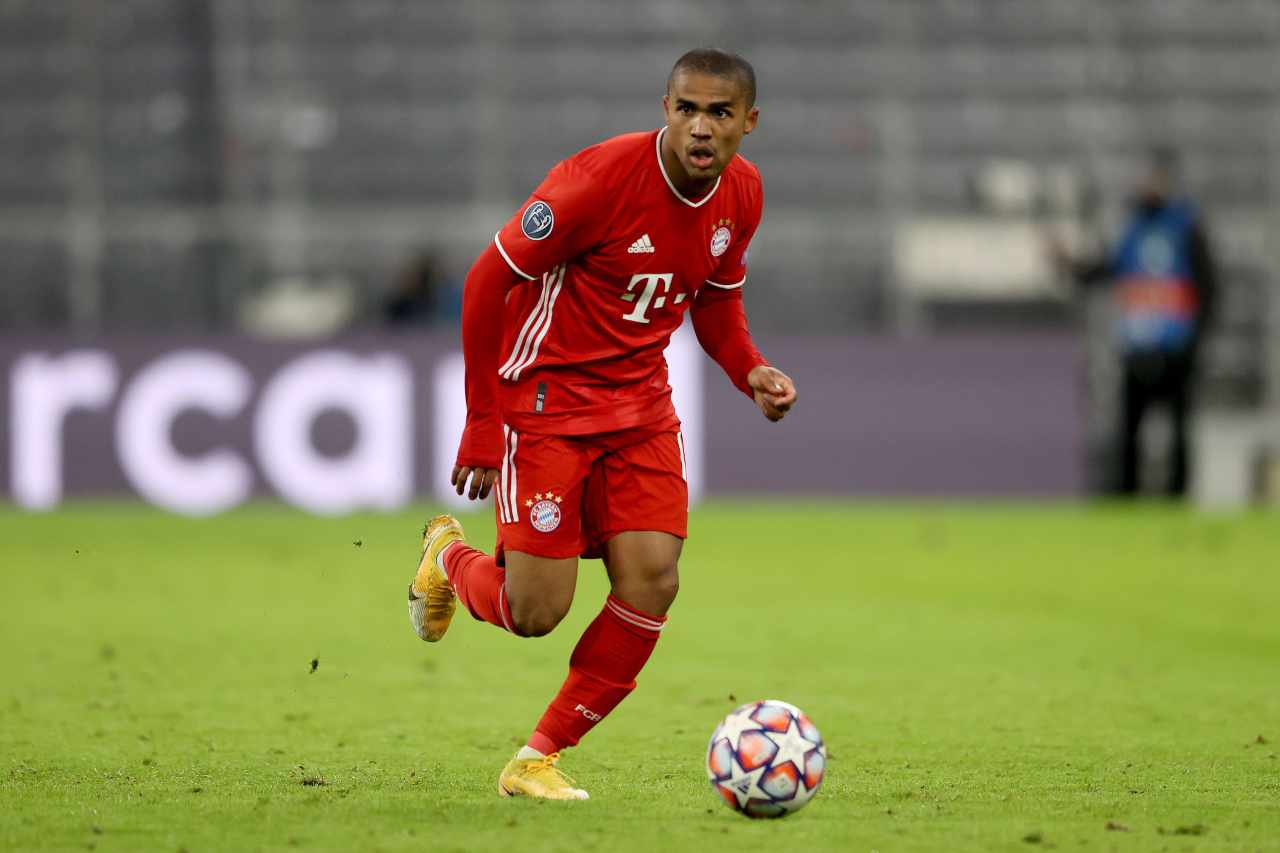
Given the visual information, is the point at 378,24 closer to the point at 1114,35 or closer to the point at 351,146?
the point at 351,146

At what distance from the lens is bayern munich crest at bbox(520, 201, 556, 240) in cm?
541

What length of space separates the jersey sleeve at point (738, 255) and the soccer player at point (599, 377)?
29 millimetres

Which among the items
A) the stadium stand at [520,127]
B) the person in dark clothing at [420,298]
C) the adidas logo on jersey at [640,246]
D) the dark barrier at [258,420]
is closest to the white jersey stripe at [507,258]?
the adidas logo on jersey at [640,246]

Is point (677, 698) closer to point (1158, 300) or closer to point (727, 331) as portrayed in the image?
point (727, 331)

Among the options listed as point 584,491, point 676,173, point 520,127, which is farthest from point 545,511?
point 520,127

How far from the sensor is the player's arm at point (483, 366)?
5.48 meters

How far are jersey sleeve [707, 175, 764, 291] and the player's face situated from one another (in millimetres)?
334

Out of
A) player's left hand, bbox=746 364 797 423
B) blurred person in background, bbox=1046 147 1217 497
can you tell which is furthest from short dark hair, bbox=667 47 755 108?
blurred person in background, bbox=1046 147 1217 497

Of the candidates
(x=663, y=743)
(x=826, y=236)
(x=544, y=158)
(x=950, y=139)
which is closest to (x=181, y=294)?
(x=544, y=158)

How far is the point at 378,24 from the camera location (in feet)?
63.8

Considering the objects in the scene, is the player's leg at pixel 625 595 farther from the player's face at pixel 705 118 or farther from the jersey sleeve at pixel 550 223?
the player's face at pixel 705 118

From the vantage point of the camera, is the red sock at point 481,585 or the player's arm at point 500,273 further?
the red sock at point 481,585

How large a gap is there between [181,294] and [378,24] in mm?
3149

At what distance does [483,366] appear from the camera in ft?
18.2
